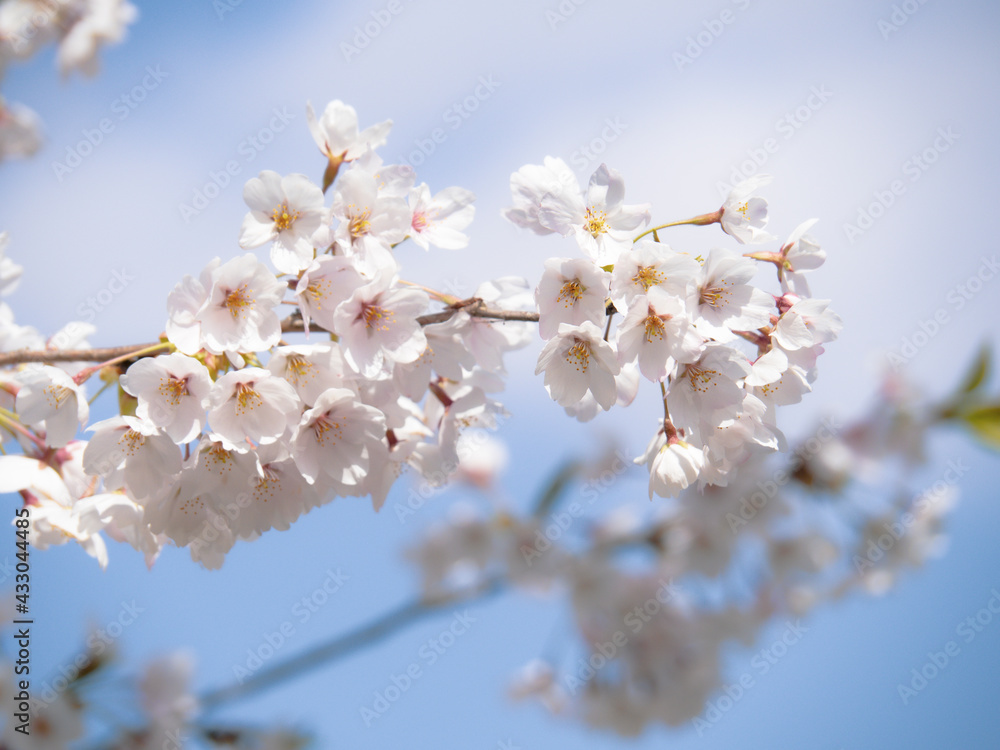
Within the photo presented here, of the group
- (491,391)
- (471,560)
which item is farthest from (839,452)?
(491,391)

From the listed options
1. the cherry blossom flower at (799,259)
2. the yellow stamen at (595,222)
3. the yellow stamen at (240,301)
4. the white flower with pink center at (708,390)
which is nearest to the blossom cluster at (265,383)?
the yellow stamen at (240,301)

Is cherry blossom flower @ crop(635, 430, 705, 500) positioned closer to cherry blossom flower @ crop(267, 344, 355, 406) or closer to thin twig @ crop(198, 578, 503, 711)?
cherry blossom flower @ crop(267, 344, 355, 406)

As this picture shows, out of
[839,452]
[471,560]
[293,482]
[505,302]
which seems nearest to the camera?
[293,482]

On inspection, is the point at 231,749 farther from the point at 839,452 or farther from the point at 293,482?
the point at 839,452

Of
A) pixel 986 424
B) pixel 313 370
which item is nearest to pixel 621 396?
pixel 313 370

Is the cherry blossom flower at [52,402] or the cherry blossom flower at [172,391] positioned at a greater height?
the cherry blossom flower at [172,391]

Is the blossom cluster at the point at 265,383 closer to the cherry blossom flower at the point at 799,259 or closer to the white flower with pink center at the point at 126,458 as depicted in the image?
the white flower with pink center at the point at 126,458
